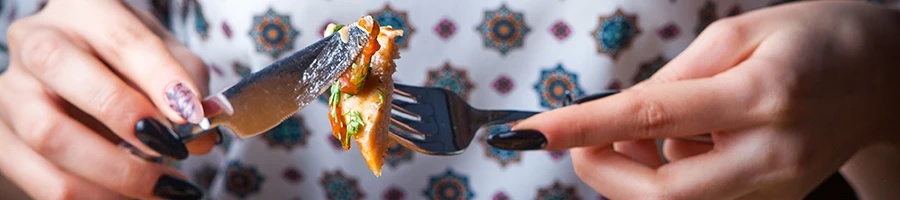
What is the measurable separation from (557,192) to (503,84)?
0.39ft

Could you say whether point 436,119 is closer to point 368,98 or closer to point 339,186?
point 368,98

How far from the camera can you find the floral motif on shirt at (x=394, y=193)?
25.3 inches

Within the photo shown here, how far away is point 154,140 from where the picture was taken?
42cm

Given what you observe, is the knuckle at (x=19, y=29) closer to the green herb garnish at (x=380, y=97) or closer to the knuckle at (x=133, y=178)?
the knuckle at (x=133, y=178)

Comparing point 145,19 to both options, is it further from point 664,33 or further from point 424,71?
point 664,33

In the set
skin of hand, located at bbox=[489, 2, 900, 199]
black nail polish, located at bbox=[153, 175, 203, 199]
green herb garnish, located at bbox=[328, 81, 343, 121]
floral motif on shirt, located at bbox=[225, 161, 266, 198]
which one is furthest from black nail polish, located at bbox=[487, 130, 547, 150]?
floral motif on shirt, located at bbox=[225, 161, 266, 198]

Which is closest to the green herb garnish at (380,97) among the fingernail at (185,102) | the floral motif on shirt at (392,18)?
the fingernail at (185,102)

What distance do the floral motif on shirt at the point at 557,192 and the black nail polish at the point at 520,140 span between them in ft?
0.80

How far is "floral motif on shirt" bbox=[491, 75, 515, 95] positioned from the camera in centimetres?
59

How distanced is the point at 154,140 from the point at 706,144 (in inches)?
14.7

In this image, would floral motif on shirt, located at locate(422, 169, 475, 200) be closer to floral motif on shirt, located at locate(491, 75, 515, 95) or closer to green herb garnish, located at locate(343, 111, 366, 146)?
floral motif on shirt, located at locate(491, 75, 515, 95)

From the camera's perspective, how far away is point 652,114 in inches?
15.4

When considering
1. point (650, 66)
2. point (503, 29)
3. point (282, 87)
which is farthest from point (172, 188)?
point (650, 66)

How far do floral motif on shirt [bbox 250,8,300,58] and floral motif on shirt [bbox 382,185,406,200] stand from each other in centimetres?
17
